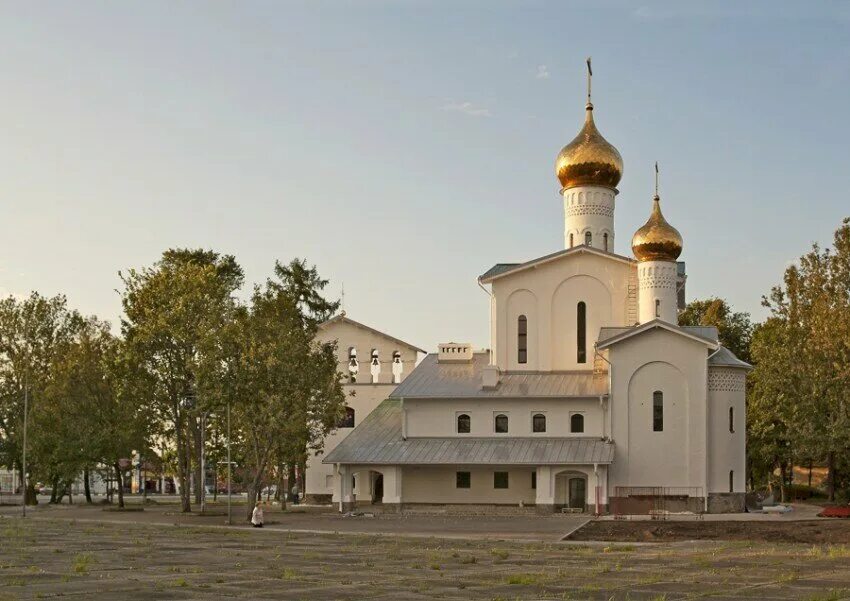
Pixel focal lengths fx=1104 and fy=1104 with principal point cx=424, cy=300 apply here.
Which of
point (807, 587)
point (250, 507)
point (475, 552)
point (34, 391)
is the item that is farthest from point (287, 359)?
point (807, 587)

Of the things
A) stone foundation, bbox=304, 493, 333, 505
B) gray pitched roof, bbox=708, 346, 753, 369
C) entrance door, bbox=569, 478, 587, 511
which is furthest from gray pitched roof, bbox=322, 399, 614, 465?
stone foundation, bbox=304, 493, 333, 505

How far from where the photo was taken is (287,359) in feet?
165

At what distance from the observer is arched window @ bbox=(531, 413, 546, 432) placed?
2298 inches

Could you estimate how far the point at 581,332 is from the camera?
6156 centimetres

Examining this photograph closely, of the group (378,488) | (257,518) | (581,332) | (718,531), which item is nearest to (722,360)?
(581,332)

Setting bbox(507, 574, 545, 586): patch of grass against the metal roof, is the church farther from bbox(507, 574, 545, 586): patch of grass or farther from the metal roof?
bbox(507, 574, 545, 586): patch of grass

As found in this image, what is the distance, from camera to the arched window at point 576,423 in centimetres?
5788

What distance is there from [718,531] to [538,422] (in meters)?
18.6

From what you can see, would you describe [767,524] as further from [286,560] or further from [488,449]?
[286,560]

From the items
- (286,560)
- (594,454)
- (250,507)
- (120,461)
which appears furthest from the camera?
(120,461)

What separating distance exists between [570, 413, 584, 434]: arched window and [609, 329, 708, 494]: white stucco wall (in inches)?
75.4

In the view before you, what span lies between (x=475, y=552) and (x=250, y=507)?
2136cm

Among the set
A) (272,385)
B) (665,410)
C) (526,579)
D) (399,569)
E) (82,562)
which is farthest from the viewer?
(665,410)

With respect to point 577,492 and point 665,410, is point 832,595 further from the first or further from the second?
point 577,492
